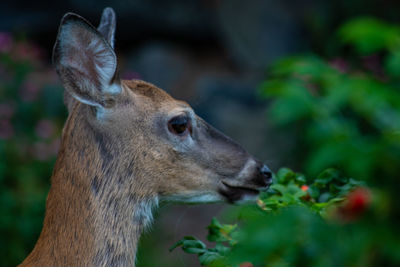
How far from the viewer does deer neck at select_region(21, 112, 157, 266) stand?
305 centimetres

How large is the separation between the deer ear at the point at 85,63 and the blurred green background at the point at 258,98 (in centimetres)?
89

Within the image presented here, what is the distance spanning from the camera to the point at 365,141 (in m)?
1.52

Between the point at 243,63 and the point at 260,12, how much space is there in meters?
1.02

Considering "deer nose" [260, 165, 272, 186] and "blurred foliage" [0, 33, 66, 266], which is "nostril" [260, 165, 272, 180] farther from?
"blurred foliage" [0, 33, 66, 266]

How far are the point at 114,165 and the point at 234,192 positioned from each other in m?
0.72

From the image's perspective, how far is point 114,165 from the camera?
125 inches

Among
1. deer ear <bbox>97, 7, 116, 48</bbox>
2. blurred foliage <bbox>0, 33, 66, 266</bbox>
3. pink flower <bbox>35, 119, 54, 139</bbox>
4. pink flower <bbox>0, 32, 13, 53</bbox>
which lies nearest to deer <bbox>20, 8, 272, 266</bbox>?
deer ear <bbox>97, 7, 116, 48</bbox>

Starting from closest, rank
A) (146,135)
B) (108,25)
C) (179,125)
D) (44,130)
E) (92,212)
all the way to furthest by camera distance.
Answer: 1. (92,212)
2. (146,135)
3. (179,125)
4. (108,25)
5. (44,130)

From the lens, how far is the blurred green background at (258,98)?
1376 mm

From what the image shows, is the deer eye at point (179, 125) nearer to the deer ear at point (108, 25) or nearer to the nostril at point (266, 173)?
the nostril at point (266, 173)

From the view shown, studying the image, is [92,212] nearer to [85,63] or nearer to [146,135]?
[146,135]

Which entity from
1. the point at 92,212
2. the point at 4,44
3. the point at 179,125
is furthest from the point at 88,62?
the point at 4,44

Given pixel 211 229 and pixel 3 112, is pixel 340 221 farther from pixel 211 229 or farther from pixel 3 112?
pixel 3 112

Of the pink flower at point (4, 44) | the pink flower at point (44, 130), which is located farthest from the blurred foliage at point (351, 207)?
the pink flower at point (4, 44)
